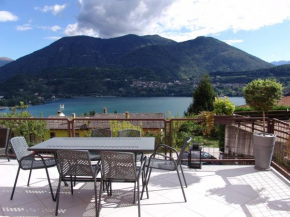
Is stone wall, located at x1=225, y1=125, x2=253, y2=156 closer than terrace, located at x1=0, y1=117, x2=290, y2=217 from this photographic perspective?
No

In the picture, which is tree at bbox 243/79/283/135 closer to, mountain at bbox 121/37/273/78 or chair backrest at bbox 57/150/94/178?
chair backrest at bbox 57/150/94/178

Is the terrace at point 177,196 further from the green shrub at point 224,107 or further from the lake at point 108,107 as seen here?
the lake at point 108,107

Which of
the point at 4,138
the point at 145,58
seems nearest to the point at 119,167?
the point at 4,138

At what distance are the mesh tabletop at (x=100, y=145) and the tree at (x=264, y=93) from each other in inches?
83.4

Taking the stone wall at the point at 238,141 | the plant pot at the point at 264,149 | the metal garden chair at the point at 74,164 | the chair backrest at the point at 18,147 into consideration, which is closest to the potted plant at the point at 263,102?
the plant pot at the point at 264,149

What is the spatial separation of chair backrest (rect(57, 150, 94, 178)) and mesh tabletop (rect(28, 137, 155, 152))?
37 cm

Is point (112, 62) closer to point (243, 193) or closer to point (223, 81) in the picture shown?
point (223, 81)

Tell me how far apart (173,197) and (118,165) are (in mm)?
1101

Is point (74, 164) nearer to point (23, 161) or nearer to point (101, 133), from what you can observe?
point (23, 161)

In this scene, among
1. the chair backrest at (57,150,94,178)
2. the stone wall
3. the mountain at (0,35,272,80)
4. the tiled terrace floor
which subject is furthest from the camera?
the mountain at (0,35,272,80)

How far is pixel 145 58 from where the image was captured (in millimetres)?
86938

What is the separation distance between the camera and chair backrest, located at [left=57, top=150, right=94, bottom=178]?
98.0 inches

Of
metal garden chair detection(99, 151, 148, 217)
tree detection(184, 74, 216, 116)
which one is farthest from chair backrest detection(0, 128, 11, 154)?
tree detection(184, 74, 216, 116)

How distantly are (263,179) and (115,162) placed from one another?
2733 mm
